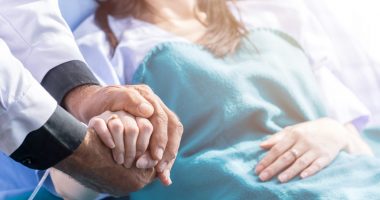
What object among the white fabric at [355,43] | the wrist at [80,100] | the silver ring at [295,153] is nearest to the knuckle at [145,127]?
the wrist at [80,100]

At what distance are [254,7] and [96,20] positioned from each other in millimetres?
371

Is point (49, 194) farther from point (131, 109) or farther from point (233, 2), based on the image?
point (233, 2)

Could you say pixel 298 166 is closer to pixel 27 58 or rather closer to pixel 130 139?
pixel 130 139

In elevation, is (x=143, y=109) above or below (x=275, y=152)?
above

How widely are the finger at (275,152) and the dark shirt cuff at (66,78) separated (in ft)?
1.06

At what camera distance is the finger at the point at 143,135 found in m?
0.80

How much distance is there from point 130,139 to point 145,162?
0.14 feet

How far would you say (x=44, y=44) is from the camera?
96cm

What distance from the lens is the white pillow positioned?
127cm

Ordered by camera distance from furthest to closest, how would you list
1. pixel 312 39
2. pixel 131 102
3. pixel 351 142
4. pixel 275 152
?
pixel 312 39
pixel 351 142
pixel 275 152
pixel 131 102

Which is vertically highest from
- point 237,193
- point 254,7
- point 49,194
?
point 254,7

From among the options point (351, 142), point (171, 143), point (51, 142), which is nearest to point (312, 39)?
point (351, 142)

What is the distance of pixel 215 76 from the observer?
1145mm

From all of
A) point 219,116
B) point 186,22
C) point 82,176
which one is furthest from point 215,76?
point 82,176
